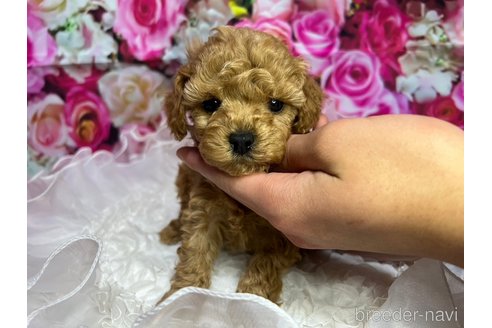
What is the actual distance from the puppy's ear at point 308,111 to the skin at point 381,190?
1.06 feet

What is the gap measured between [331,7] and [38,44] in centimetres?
184

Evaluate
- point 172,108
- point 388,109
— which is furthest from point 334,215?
point 388,109

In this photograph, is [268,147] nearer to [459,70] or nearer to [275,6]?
[275,6]

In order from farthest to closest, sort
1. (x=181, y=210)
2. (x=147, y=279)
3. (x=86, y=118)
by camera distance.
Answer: (x=86, y=118), (x=181, y=210), (x=147, y=279)

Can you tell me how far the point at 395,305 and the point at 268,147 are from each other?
26.9 inches

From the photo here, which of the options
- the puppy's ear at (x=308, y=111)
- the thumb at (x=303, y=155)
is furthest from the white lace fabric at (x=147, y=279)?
the puppy's ear at (x=308, y=111)

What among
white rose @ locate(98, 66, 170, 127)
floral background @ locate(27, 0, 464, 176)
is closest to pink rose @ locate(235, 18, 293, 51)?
floral background @ locate(27, 0, 464, 176)

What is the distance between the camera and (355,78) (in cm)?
323

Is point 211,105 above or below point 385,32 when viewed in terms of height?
below

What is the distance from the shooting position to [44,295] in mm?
1768

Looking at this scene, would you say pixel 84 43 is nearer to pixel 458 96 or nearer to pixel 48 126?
pixel 48 126

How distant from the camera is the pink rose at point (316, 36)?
314cm

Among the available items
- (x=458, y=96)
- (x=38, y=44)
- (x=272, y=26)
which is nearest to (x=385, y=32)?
(x=458, y=96)

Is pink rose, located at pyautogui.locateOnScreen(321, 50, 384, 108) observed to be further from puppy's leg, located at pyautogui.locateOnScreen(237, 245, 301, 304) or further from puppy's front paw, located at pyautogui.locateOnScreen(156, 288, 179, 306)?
puppy's front paw, located at pyautogui.locateOnScreen(156, 288, 179, 306)
